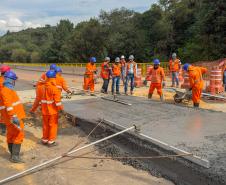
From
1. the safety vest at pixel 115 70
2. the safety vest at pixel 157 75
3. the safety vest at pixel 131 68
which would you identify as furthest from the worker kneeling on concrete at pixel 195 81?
the safety vest at pixel 115 70

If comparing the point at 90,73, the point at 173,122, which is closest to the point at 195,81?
the point at 173,122

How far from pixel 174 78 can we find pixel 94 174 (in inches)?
476

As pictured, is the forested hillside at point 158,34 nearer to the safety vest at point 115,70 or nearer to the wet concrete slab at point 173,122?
the safety vest at point 115,70

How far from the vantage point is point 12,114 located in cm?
614

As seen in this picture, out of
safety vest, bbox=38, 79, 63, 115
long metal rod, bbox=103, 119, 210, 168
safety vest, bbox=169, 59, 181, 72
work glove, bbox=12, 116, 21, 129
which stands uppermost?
safety vest, bbox=169, 59, 181, 72

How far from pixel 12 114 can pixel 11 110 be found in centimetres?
8

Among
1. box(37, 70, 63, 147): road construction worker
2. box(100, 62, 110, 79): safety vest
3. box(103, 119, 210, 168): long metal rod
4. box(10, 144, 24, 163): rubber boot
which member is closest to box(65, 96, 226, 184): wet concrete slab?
box(103, 119, 210, 168): long metal rod

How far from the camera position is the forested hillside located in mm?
28641

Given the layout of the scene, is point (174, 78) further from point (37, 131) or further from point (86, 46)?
point (86, 46)

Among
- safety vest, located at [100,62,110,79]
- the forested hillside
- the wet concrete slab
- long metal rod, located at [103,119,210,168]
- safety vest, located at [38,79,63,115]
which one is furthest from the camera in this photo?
the forested hillside

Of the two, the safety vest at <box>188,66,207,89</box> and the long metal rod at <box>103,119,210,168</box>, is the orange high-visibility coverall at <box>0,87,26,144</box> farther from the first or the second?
the safety vest at <box>188,66,207,89</box>

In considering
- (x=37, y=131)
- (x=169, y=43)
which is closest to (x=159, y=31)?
(x=169, y=43)

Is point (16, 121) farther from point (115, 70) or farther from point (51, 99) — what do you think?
point (115, 70)

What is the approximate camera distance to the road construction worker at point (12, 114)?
6148 millimetres
